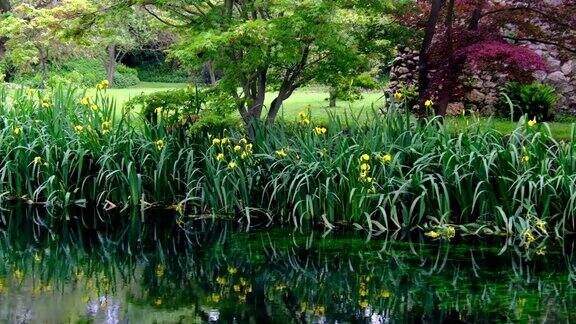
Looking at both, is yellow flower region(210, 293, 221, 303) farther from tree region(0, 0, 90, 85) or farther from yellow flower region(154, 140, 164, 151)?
tree region(0, 0, 90, 85)

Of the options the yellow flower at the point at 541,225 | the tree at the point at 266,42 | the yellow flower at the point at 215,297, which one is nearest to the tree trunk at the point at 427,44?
the tree at the point at 266,42

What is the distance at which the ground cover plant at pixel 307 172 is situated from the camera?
290 inches

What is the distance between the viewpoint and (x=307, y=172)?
25.7 ft

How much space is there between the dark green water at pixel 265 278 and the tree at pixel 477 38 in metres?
2.82

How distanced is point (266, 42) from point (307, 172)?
1443 millimetres

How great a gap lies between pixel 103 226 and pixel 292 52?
2.54 m

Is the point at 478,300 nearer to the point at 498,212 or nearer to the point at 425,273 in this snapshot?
the point at 425,273

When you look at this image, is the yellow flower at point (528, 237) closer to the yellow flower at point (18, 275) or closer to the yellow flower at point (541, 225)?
the yellow flower at point (541, 225)

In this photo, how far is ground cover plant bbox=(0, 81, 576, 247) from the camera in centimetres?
736

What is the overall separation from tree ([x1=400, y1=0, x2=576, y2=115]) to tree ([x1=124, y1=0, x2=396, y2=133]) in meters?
1.10

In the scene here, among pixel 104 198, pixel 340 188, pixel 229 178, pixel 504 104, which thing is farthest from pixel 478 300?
pixel 504 104

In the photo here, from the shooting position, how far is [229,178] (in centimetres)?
811

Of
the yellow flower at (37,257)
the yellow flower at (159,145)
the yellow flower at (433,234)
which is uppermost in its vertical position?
the yellow flower at (159,145)

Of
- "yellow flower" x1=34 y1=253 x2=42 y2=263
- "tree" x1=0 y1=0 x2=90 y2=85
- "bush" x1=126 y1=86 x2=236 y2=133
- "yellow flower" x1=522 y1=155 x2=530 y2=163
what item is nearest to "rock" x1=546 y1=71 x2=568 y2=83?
"yellow flower" x1=522 y1=155 x2=530 y2=163
